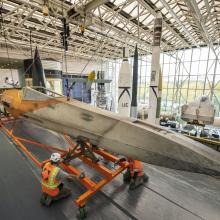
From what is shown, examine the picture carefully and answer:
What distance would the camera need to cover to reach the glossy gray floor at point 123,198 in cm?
207

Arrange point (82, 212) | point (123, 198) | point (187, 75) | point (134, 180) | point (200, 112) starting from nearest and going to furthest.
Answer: point (82, 212) < point (123, 198) < point (134, 180) < point (200, 112) < point (187, 75)

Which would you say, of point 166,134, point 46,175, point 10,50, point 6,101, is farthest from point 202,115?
point 10,50

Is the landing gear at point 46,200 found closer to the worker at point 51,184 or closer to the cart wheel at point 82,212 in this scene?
the worker at point 51,184

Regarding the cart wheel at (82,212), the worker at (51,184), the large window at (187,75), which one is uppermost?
the large window at (187,75)

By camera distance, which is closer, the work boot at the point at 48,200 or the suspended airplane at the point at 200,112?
the work boot at the point at 48,200

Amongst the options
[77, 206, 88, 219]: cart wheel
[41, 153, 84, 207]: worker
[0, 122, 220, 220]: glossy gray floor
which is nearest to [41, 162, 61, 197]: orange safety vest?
[41, 153, 84, 207]: worker

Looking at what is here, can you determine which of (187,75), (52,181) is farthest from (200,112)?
(187,75)

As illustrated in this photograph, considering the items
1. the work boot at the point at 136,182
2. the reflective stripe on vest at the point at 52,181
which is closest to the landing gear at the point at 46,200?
the reflective stripe on vest at the point at 52,181

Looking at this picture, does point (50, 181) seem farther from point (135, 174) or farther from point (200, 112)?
point (200, 112)

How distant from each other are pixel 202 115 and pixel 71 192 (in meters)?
5.74

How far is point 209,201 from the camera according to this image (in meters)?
2.36

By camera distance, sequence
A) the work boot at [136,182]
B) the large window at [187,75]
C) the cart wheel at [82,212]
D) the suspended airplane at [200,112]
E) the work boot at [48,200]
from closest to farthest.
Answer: the cart wheel at [82,212] < the work boot at [48,200] < the work boot at [136,182] < the suspended airplane at [200,112] < the large window at [187,75]

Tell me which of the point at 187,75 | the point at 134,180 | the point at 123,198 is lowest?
the point at 123,198

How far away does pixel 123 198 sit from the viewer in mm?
2385
